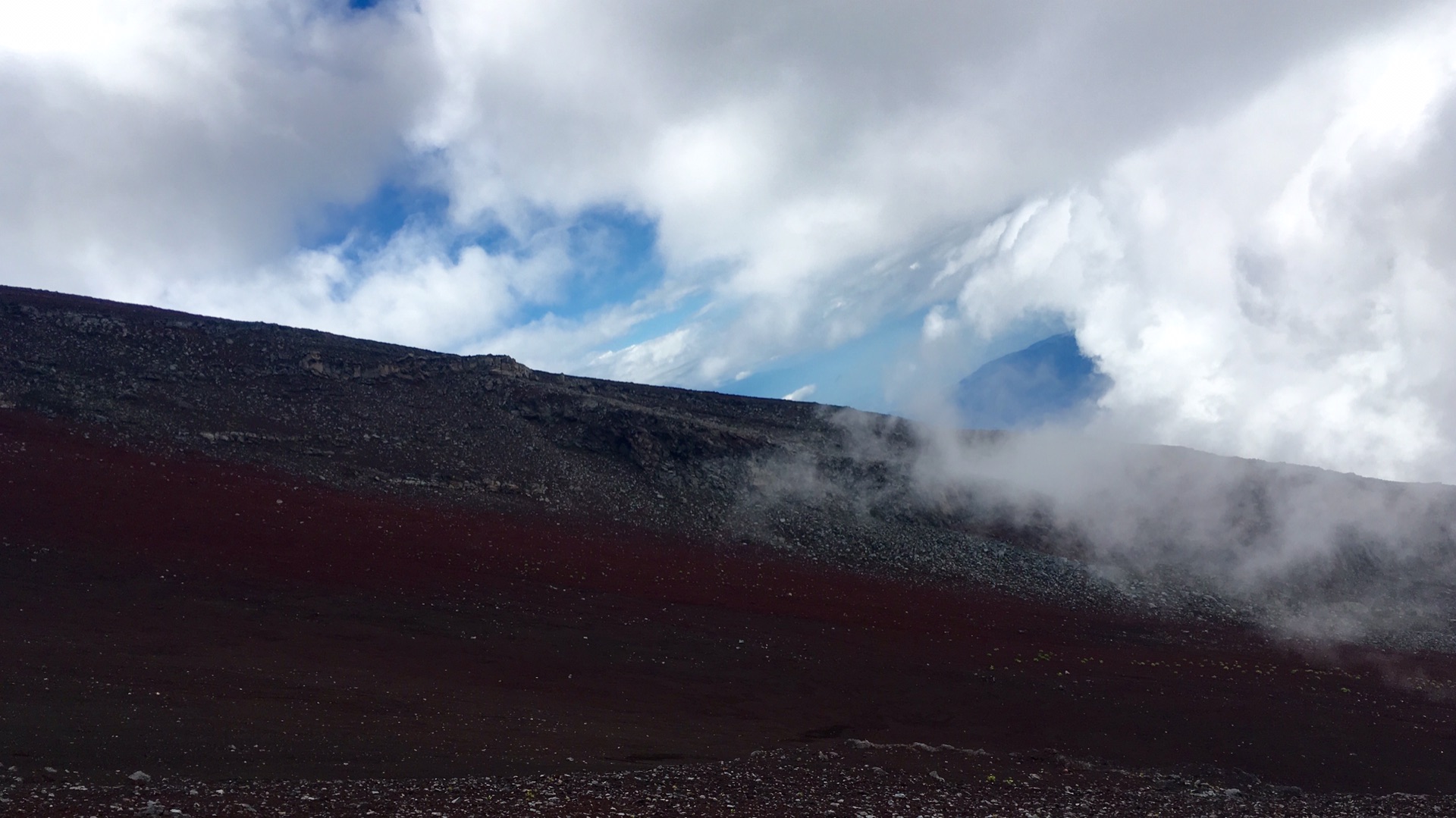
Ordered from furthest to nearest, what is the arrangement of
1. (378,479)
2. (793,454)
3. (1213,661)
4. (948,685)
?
(793,454) < (378,479) < (1213,661) < (948,685)

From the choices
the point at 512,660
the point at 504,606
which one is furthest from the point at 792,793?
the point at 504,606

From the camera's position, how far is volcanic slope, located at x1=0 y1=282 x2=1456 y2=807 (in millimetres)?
14688

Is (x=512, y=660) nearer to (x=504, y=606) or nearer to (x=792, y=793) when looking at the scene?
(x=504, y=606)

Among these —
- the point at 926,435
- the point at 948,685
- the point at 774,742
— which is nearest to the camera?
the point at 774,742

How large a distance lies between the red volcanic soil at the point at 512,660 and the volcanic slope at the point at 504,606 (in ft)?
0.37

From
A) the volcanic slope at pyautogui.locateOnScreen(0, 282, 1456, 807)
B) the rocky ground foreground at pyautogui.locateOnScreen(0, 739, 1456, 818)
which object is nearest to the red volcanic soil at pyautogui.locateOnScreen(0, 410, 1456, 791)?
the volcanic slope at pyautogui.locateOnScreen(0, 282, 1456, 807)

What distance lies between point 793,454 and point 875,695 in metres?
23.7

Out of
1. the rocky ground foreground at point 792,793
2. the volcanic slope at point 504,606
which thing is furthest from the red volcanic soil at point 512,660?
the rocky ground foreground at point 792,793

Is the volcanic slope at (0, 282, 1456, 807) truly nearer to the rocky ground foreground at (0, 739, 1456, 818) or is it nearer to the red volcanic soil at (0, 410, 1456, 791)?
the red volcanic soil at (0, 410, 1456, 791)

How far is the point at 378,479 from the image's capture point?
32.5 m

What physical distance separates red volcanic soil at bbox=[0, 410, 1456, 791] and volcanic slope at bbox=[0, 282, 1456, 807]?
11 cm

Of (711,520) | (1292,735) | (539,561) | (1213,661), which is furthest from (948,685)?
(711,520)

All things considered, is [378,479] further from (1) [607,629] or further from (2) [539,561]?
(1) [607,629]

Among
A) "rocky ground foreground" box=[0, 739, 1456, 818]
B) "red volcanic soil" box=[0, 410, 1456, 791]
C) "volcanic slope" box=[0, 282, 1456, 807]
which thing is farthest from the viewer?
"volcanic slope" box=[0, 282, 1456, 807]
